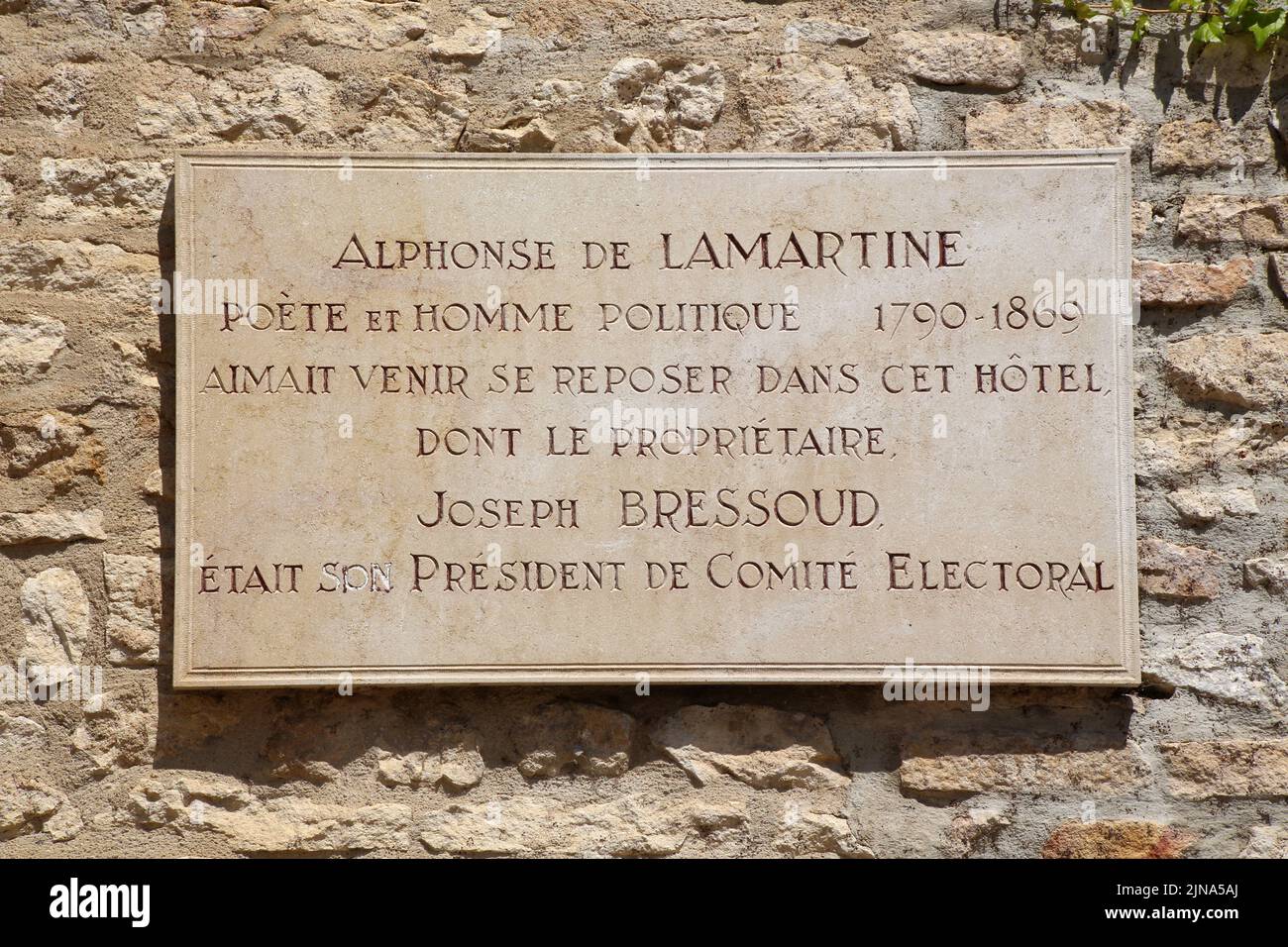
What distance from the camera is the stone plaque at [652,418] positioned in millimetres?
2480

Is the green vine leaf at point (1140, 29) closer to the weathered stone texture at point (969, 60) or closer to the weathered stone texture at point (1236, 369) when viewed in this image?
the weathered stone texture at point (969, 60)

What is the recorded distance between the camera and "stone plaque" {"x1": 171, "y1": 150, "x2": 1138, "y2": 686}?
248cm

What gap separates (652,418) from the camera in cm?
252

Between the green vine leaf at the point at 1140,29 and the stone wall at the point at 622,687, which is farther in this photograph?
the green vine leaf at the point at 1140,29

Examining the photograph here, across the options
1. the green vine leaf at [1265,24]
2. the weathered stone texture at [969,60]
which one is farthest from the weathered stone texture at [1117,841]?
the green vine leaf at [1265,24]

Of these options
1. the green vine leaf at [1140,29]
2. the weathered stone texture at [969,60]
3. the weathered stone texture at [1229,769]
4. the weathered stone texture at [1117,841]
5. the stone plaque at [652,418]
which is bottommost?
the weathered stone texture at [1117,841]

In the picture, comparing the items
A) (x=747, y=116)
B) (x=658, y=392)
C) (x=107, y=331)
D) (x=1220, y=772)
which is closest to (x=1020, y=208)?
(x=747, y=116)

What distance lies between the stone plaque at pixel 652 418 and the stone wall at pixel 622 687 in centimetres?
12

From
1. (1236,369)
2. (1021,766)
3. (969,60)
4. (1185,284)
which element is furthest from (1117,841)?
(969,60)

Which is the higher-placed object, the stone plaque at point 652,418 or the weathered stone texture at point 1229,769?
the stone plaque at point 652,418

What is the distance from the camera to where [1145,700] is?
8.30ft

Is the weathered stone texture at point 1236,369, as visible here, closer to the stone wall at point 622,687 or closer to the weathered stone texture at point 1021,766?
the stone wall at point 622,687

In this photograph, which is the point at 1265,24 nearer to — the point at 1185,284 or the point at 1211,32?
the point at 1211,32

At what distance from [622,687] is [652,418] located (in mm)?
673
